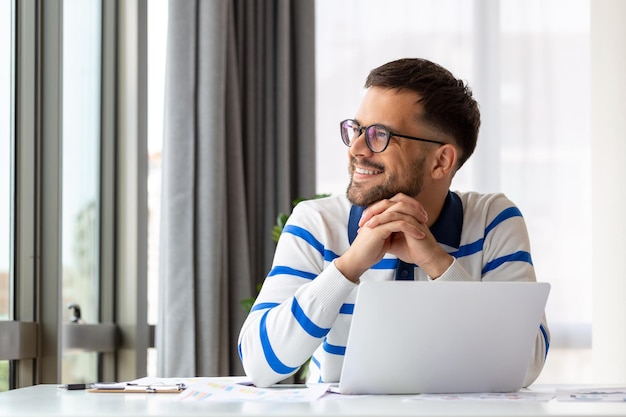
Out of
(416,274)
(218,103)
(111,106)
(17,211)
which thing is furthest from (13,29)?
(416,274)

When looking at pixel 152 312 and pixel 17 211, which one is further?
pixel 152 312

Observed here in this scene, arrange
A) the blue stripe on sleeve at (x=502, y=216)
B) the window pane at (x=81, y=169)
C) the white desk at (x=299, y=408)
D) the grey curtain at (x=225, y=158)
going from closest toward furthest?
the white desk at (x=299, y=408) < the blue stripe on sleeve at (x=502, y=216) < the window pane at (x=81, y=169) < the grey curtain at (x=225, y=158)

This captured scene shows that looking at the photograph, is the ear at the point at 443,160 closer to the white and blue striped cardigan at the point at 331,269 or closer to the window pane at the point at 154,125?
the white and blue striped cardigan at the point at 331,269

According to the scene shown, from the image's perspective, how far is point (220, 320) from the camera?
3633 mm

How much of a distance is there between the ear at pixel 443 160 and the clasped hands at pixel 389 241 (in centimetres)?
26

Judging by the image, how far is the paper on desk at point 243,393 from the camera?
127 cm

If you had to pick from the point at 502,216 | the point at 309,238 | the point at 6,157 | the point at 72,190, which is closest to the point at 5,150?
the point at 6,157

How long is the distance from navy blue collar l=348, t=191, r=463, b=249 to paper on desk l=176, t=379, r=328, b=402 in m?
0.49

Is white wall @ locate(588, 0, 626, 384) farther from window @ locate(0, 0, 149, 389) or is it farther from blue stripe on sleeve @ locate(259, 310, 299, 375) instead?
blue stripe on sleeve @ locate(259, 310, 299, 375)

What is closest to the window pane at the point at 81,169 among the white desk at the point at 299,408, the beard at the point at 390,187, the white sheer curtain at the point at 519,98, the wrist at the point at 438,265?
the white sheer curtain at the point at 519,98

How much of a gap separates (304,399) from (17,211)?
5.14ft

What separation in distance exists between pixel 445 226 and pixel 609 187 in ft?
5.48

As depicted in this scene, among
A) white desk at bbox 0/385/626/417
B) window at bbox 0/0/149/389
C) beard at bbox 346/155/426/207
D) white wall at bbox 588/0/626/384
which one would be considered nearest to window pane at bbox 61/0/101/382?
window at bbox 0/0/149/389

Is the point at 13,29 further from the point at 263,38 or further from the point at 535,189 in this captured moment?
the point at 535,189
